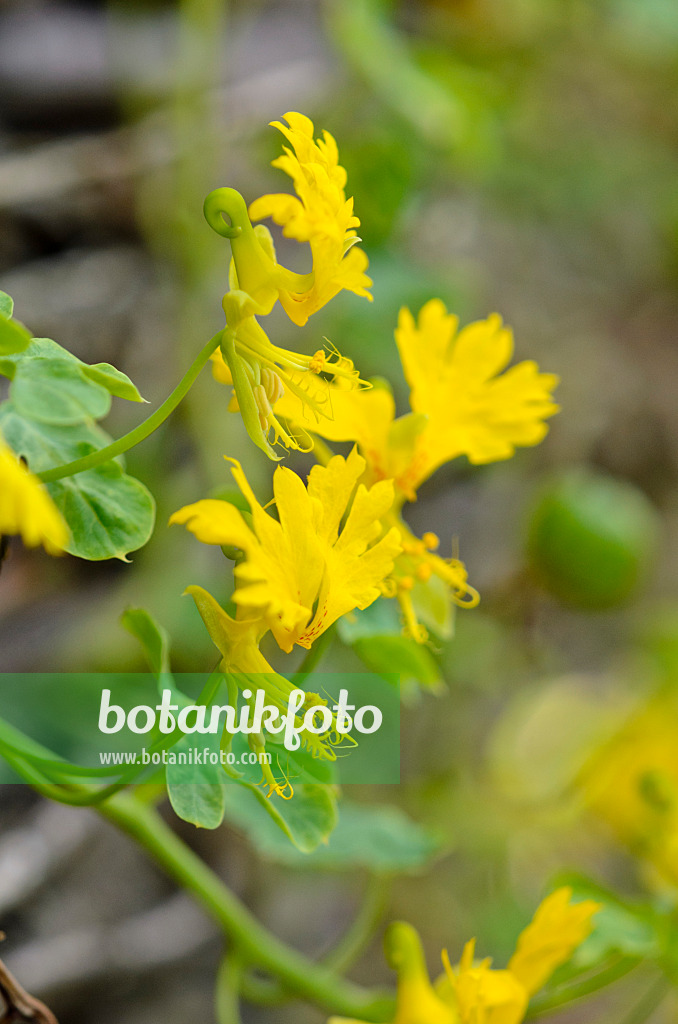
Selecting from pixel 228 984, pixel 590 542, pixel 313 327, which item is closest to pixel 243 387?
pixel 228 984

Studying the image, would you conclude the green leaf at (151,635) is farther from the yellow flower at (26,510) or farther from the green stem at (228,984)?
the green stem at (228,984)

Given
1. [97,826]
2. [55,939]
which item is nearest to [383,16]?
[97,826]

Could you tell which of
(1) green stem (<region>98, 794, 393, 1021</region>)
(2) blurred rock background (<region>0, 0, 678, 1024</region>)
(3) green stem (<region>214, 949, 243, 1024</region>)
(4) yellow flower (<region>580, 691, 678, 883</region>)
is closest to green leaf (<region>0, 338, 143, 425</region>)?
(1) green stem (<region>98, 794, 393, 1021</region>)

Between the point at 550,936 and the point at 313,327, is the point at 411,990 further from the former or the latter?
the point at 313,327

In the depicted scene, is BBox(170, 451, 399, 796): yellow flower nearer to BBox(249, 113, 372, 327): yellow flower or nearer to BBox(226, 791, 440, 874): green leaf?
BBox(249, 113, 372, 327): yellow flower

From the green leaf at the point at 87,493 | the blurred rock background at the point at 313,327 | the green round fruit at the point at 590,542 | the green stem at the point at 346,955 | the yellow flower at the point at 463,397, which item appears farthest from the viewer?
the green round fruit at the point at 590,542

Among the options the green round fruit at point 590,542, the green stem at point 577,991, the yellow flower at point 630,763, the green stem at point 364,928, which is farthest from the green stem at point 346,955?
the green round fruit at point 590,542

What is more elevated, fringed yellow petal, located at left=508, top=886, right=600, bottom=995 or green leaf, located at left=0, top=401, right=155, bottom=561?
green leaf, located at left=0, top=401, right=155, bottom=561
